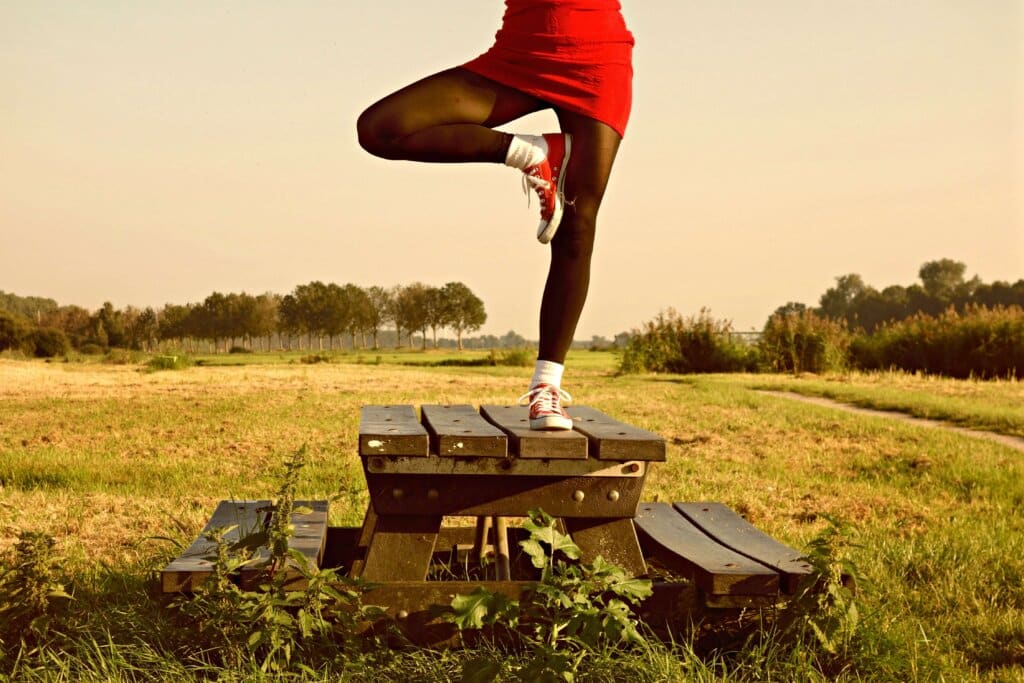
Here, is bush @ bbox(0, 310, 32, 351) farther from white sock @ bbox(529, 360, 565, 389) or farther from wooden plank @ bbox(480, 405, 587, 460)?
wooden plank @ bbox(480, 405, 587, 460)

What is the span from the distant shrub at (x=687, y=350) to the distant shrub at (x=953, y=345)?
9.81 ft

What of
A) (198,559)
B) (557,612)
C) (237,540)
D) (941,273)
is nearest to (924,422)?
(557,612)

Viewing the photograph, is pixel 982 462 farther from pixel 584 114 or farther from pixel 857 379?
pixel 857 379

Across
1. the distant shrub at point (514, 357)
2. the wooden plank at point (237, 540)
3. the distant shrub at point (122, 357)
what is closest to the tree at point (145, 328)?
the distant shrub at point (122, 357)

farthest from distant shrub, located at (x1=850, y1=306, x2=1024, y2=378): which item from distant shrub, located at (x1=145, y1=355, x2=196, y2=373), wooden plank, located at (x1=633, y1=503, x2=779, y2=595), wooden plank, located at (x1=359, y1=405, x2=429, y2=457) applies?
wooden plank, located at (x1=359, y1=405, x2=429, y2=457)

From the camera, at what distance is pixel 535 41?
3.29 m

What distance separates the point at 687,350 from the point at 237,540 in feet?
68.2

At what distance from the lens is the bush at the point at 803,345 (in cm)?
2228

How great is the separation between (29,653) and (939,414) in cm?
1107

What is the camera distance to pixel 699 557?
321 centimetres

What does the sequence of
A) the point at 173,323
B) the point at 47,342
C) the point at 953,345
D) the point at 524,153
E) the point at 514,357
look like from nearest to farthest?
1. the point at 524,153
2. the point at 953,345
3. the point at 514,357
4. the point at 47,342
5. the point at 173,323

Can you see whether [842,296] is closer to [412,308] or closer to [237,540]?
[412,308]

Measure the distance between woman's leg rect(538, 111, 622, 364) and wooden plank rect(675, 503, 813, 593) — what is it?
911 millimetres

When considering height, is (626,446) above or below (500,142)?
below
